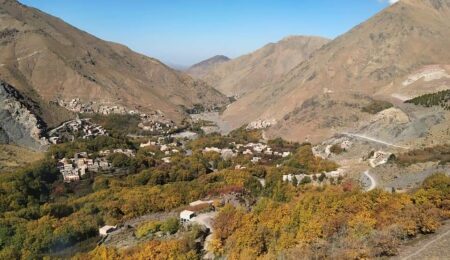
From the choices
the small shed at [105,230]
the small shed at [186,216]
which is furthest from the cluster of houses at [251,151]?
the small shed at [105,230]

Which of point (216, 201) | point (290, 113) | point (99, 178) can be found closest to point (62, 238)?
point (216, 201)

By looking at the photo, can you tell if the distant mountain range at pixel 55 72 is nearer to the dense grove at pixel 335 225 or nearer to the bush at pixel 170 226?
the bush at pixel 170 226

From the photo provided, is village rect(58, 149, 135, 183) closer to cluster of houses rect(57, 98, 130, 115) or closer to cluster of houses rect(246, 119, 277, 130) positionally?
cluster of houses rect(246, 119, 277, 130)

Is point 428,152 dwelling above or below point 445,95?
below

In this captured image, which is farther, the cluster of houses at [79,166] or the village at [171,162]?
the cluster of houses at [79,166]

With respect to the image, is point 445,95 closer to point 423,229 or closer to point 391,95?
point 391,95

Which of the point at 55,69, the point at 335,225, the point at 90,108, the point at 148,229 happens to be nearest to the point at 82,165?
the point at 148,229
